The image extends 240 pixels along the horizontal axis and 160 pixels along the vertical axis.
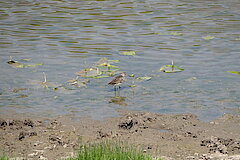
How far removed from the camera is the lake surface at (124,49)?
9008mm

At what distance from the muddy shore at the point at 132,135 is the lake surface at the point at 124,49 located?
0.41m

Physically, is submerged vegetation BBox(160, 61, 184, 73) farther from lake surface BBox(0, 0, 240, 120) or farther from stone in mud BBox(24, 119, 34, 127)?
stone in mud BBox(24, 119, 34, 127)

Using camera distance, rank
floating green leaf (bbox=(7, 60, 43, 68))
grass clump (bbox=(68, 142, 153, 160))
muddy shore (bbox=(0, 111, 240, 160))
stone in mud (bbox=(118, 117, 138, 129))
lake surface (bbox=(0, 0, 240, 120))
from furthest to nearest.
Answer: floating green leaf (bbox=(7, 60, 43, 68)) < lake surface (bbox=(0, 0, 240, 120)) < stone in mud (bbox=(118, 117, 138, 129)) < muddy shore (bbox=(0, 111, 240, 160)) < grass clump (bbox=(68, 142, 153, 160))

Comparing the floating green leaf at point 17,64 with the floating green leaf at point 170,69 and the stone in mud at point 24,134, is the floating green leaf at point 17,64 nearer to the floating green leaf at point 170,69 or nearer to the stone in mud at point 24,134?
the floating green leaf at point 170,69

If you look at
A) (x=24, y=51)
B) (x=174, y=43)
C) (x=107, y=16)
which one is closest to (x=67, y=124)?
(x=24, y=51)

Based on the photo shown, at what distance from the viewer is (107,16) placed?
1867 cm

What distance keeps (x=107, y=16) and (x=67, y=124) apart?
11.2 metres

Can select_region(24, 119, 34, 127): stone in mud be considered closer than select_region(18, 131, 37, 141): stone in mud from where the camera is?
No

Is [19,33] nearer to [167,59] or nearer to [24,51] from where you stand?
[24,51]

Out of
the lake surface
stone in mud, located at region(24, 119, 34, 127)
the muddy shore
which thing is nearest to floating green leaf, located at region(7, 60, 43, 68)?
the lake surface

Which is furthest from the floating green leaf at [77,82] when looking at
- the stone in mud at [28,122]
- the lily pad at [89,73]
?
the stone in mud at [28,122]

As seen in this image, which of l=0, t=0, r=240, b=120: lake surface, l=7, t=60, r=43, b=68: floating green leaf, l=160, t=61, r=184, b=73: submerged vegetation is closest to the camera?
l=0, t=0, r=240, b=120: lake surface

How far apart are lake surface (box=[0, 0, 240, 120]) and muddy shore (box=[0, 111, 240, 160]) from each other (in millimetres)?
406

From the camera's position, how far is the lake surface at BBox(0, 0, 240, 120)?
901 centimetres
